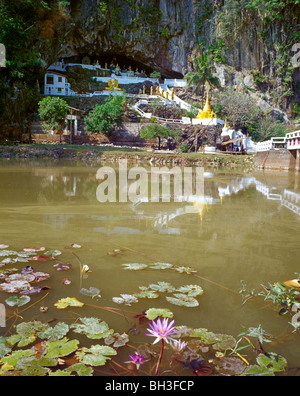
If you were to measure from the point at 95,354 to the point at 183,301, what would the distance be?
681 millimetres

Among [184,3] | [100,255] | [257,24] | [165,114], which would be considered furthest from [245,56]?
[100,255]

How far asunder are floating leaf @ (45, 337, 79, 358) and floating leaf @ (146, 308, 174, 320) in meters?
0.42

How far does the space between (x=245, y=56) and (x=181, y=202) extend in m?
37.3

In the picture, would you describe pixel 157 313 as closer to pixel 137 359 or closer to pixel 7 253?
pixel 137 359

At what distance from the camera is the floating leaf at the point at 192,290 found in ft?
6.60

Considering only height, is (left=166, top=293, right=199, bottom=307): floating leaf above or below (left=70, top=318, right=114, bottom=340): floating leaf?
above

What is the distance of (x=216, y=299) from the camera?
1979 mm

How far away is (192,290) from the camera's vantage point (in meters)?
2.06

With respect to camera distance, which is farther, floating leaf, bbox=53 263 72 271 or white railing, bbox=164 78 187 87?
white railing, bbox=164 78 187 87

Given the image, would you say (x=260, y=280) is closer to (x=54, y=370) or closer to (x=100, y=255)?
(x=100, y=255)

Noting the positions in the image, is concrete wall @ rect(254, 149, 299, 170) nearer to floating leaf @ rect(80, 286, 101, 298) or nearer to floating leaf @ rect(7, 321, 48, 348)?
floating leaf @ rect(80, 286, 101, 298)

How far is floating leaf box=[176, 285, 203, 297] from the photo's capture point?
6.60 feet

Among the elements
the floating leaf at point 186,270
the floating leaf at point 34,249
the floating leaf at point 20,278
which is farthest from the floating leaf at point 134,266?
the floating leaf at point 34,249

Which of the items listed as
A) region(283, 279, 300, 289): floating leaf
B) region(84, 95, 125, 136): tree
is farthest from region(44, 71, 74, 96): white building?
region(283, 279, 300, 289): floating leaf
